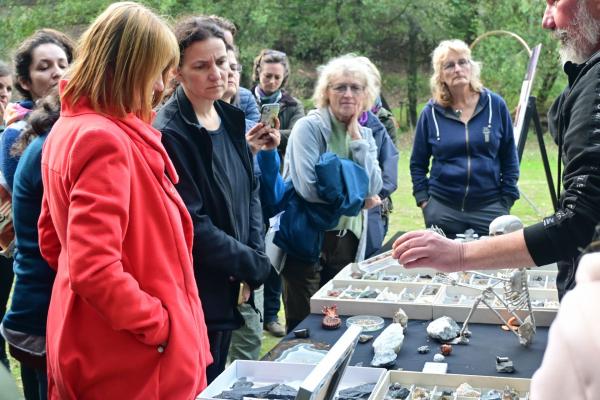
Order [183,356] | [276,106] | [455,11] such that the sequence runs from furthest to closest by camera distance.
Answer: [455,11] < [276,106] < [183,356]

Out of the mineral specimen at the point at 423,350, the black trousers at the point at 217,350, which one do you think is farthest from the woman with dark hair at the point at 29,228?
the mineral specimen at the point at 423,350

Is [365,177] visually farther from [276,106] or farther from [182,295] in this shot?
[182,295]

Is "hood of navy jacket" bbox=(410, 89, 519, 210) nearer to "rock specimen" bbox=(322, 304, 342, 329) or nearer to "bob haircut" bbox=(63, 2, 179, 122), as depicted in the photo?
"rock specimen" bbox=(322, 304, 342, 329)

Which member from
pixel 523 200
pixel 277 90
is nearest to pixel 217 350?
pixel 277 90

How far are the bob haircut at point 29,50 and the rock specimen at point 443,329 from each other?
1908mm

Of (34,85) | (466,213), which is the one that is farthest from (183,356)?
(466,213)

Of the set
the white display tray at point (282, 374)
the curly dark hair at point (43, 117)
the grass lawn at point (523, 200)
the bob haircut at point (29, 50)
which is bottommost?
the grass lawn at point (523, 200)

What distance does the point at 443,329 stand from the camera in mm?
2551

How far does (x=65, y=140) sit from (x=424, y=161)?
3207mm

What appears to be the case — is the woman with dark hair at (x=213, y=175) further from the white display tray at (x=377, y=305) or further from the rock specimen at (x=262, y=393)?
the rock specimen at (x=262, y=393)

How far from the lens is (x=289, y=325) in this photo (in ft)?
12.2

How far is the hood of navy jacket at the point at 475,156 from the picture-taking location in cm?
440

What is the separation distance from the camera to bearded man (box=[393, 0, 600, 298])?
1.91 meters

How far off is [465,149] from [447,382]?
8.08 feet
